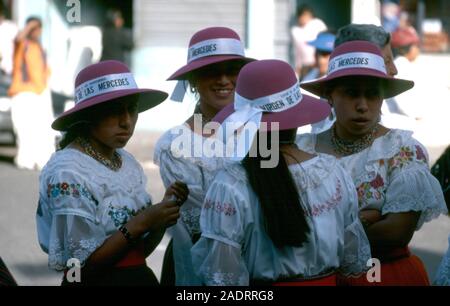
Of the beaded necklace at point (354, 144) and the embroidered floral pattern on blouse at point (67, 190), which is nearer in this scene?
the embroidered floral pattern on blouse at point (67, 190)

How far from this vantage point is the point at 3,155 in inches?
543

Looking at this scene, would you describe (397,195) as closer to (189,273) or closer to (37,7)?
(189,273)

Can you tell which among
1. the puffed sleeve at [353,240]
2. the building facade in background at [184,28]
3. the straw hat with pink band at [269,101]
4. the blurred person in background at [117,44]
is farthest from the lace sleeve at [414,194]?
the blurred person in background at [117,44]

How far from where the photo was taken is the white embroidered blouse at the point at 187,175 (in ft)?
13.3

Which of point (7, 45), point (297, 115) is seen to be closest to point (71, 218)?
point (297, 115)

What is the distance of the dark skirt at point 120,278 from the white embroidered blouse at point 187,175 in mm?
292

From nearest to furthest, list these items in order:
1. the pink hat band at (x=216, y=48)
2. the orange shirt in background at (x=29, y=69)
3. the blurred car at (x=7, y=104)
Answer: the pink hat band at (x=216, y=48) → the orange shirt in background at (x=29, y=69) → the blurred car at (x=7, y=104)

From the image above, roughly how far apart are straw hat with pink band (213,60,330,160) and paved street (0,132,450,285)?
12.5ft

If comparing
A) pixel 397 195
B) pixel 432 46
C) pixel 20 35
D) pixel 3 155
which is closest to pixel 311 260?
pixel 397 195

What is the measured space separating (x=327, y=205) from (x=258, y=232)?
27 cm

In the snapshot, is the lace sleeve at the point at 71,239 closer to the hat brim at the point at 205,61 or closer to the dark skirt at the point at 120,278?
the dark skirt at the point at 120,278

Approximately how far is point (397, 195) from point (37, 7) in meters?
15.2

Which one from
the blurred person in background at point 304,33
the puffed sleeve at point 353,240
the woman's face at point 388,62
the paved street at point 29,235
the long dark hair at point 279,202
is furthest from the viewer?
the blurred person in background at point 304,33

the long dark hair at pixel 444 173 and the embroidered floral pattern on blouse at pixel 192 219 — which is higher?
the long dark hair at pixel 444 173
